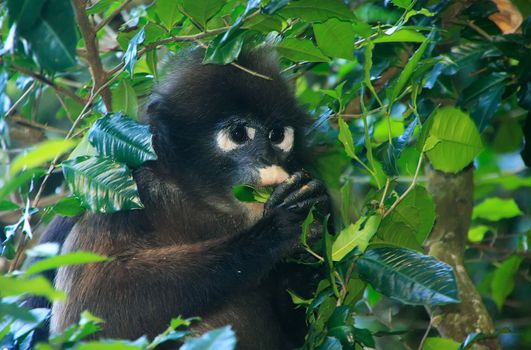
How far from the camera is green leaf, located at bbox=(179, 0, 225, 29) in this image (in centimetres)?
279

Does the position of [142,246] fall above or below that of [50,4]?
below

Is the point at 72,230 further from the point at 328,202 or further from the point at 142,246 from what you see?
the point at 328,202

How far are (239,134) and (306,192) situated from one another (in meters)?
0.50

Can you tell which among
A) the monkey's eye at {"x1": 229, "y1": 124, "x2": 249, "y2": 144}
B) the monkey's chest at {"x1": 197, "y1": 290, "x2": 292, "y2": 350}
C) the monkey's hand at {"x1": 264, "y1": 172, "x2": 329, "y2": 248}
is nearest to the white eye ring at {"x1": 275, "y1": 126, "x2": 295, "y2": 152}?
the monkey's eye at {"x1": 229, "y1": 124, "x2": 249, "y2": 144}

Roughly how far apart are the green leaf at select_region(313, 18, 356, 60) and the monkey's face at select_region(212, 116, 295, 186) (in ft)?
2.10

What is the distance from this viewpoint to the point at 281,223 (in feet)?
10.3

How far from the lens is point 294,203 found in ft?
10.4

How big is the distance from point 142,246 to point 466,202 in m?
1.80

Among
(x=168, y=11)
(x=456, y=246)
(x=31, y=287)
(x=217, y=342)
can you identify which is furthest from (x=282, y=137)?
(x=31, y=287)

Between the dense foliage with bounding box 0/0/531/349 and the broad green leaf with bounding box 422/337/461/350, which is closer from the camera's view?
the dense foliage with bounding box 0/0/531/349

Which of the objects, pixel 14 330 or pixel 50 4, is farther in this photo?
pixel 14 330

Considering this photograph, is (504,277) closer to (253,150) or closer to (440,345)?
(440,345)

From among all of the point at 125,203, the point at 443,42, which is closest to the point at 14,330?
the point at 125,203

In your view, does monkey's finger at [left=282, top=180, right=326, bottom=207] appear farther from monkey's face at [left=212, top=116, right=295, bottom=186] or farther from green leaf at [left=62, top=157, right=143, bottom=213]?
green leaf at [left=62, top=157, right=143, bottom=213]
